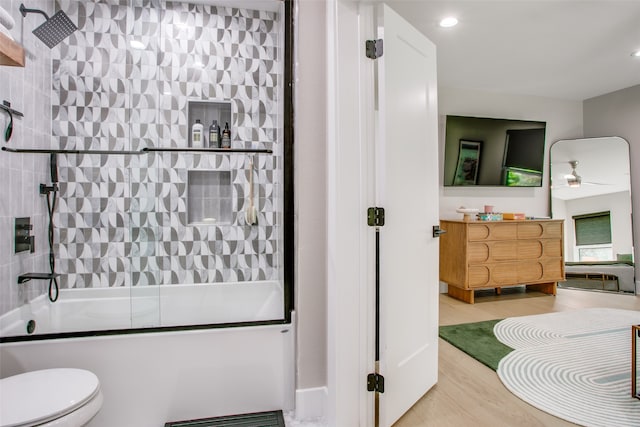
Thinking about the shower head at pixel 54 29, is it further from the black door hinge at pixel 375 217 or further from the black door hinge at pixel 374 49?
the black door hinge at pixel 375 217

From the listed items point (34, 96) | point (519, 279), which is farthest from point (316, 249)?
point (519, 279)

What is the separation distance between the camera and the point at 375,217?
1597mm

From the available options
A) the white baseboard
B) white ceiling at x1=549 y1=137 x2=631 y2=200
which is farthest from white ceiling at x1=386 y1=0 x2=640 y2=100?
the white baseboard

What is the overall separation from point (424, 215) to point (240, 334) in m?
1.20

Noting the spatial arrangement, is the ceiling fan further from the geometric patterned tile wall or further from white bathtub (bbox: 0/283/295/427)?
white bathtub (bbox: 0/283/295/427)

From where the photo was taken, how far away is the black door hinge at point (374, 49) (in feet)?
5.26

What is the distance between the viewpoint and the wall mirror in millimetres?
4387

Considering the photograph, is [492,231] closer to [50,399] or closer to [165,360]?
[165,360]

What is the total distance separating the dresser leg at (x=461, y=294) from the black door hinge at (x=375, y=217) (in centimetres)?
282

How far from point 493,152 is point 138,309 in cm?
436

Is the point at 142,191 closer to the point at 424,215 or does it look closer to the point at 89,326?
the point at 89,326

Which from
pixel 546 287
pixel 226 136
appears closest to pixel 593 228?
pixel 546 287

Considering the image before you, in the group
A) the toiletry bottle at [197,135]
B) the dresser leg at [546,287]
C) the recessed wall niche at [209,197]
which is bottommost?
the dresser leg at [546,287]

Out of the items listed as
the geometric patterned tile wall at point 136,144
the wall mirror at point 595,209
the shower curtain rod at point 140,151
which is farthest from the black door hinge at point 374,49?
the wall mirror at point 595,209
